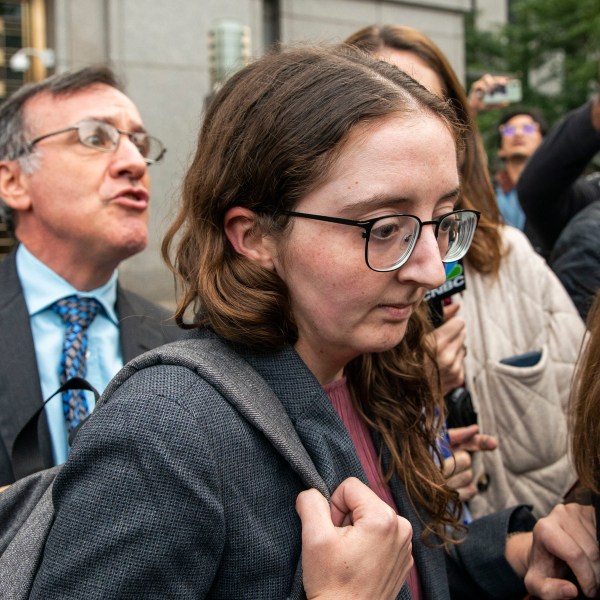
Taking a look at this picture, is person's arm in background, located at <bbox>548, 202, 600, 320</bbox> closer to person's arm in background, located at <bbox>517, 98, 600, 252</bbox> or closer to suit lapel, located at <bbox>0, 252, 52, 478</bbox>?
person's arm in background, located at <bbox>517, 98, 600, 252</bbox>

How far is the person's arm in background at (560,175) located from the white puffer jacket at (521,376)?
0.65 m

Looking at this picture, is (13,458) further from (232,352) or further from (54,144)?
(54,144)

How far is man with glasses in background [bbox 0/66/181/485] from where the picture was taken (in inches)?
92.6

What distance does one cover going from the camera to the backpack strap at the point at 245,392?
133 centimetres

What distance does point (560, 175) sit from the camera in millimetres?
3146

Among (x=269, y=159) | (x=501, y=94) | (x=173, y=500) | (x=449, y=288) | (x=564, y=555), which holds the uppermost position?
(x=501, y=94)

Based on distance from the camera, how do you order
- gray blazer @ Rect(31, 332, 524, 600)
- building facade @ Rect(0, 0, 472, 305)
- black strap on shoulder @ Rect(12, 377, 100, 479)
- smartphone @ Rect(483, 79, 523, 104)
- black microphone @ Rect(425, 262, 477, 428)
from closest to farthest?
1. gray blazer @ Rect(31, 332, 524, 600)
2. black strap on shoulder @ Rect(12, 377, 100, 479)
3. black microphone @ Rect(425, 262, 477, 428)
4. smartphone @ Rect(483, 79, 523, 104)
5. building facade @ Rect(0, 0, 472, 305)

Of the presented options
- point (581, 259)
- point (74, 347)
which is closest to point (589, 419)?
point (581, 259)

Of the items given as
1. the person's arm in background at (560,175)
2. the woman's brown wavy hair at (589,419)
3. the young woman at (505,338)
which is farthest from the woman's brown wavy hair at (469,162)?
the woman's brown wavy hair at (589,419)

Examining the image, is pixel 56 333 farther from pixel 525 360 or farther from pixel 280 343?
pixel 525 360

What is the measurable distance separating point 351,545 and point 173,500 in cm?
31

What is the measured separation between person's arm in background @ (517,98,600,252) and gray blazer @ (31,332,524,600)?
2050 millimetres

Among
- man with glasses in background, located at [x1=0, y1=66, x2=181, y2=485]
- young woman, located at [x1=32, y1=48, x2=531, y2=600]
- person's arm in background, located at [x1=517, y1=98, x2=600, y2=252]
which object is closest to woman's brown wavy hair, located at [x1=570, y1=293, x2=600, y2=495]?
young woman, located at [x1=32, y1=48, x2=531, y2=600]

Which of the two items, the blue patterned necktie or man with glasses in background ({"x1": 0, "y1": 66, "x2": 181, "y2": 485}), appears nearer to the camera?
the blue patterned necktie
